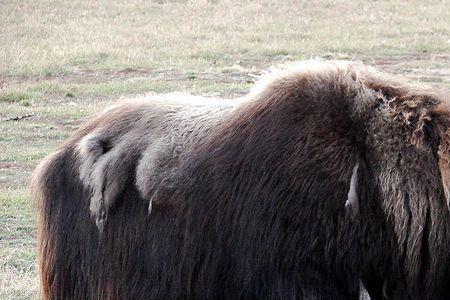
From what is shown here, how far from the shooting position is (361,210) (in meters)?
2.81

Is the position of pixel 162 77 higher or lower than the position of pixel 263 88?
lower

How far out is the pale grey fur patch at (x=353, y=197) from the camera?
9.18 feet

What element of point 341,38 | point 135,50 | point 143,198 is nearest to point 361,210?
point 143,198

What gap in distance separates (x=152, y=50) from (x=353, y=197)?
1291cm

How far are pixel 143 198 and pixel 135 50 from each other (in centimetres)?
1245

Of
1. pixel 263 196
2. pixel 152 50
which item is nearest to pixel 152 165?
pixel 263 196

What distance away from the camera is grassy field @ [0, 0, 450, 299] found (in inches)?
375

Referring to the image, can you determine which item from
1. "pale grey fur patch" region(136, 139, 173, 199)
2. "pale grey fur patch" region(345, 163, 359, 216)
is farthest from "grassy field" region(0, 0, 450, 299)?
"pale grey fur patch" region(345, 163, 359, 216)

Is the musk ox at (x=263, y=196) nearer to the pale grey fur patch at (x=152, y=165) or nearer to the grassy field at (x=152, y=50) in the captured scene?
the pale grey fur patch at (x=152, y=165)

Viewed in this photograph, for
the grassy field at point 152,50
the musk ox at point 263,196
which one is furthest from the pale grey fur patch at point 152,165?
the grassy field at point 152,50

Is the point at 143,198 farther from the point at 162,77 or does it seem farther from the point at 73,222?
the point at 162,77

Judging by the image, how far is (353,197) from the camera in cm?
280

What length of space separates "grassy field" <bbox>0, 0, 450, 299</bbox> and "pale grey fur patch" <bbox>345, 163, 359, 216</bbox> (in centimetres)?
312

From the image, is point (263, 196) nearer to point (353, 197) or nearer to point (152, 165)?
point (353, 197)
